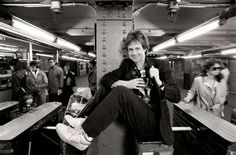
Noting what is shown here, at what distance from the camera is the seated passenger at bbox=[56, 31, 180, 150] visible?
73.9 inches

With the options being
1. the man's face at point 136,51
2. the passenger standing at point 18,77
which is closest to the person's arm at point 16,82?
the passenger standing at point 18,77

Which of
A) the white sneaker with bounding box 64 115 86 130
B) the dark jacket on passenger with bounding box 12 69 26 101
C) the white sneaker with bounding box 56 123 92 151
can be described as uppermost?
the dark jacket on passenger with bounding box 12 69 26 101

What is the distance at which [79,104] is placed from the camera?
2973 millimetres

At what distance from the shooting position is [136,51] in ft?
7.20

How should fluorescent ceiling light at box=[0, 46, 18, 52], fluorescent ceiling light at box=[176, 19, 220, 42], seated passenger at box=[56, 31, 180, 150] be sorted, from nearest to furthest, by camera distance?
seated passenger at box=[56, 31, 180, 150], fluorescent ceiling light at box=[176, 19, 220, 42], fluorescent ceiling light at box=[0, 46, 18, 52]

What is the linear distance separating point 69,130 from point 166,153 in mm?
899

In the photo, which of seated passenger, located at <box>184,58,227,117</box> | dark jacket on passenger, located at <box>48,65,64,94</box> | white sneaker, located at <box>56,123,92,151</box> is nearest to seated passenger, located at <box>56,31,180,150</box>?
white sneaker, located at <box>56,123,92,151</box>

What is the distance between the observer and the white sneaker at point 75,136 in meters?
1.97

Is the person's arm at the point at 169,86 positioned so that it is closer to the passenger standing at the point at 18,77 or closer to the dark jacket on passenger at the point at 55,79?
the passenger standing at the point at 18,77

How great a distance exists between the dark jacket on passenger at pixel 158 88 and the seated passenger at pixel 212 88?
5.70 feet

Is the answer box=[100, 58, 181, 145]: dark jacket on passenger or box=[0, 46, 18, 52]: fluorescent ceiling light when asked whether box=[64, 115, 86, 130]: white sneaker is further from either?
box=[0, 46, 18, 52]: fluorescent ceiling light

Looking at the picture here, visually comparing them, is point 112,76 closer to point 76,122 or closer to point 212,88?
point 76,122

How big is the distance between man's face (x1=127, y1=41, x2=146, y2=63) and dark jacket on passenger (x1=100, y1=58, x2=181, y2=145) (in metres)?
0.08

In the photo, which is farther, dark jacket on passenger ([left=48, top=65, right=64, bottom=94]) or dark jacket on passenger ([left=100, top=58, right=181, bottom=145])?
dark jacket on passenger ([left=48, top=65, right=64, bottom=94])
